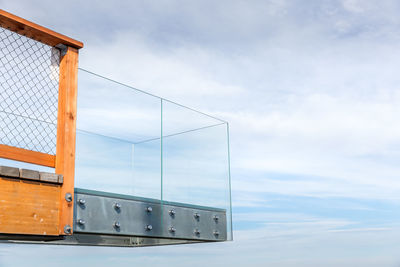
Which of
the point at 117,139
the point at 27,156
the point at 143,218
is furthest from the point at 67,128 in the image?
the point at 143,218

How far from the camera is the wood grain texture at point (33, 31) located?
16.4ft

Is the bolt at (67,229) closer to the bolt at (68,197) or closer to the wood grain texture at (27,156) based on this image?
the bolt at (68,197)

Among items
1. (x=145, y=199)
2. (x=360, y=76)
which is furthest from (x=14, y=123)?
(x=360, y=76)

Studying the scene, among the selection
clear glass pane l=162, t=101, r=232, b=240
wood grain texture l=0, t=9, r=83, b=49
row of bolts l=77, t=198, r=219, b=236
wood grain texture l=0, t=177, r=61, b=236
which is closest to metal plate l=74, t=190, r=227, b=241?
row of bolts l=77, t=198, r=219, b=236

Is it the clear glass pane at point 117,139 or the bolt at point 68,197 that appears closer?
the bolt at point 68,197

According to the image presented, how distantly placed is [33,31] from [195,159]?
3.03m

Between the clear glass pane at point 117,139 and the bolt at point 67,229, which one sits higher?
the clear glass pane at point 117,139

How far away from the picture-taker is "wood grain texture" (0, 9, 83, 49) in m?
5.00

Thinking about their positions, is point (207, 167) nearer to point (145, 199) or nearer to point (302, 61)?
point (145, 199)

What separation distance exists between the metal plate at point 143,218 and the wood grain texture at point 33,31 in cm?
159

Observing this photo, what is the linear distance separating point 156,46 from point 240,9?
7.63 ft

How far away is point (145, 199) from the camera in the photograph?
6.25 meters

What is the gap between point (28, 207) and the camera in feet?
15.8

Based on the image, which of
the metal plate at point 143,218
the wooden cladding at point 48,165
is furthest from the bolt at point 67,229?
the metal plate at point 143,218
